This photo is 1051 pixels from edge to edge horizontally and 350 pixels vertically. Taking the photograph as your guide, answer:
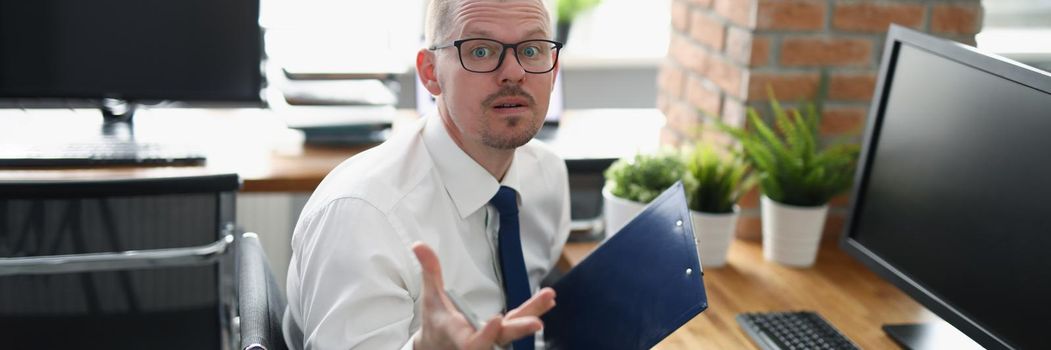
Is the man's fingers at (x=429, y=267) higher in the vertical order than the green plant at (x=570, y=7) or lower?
lower

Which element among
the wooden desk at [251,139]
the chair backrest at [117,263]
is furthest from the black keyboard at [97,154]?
the chair backrest at [117,263]

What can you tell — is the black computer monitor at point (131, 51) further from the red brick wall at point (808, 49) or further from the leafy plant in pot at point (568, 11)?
the leafy plant in pot at point (568, 11)

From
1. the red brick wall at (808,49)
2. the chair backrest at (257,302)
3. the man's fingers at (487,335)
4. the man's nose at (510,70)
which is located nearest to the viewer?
the man's fingers at (487,335)

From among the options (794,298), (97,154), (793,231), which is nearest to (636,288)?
(794,298)

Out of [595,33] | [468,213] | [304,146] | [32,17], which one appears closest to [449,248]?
[468,213]

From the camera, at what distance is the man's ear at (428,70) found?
1438mm

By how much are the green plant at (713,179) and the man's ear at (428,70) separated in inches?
20.8

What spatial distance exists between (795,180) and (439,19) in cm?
74

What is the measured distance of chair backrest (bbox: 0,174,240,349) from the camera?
1584 mm

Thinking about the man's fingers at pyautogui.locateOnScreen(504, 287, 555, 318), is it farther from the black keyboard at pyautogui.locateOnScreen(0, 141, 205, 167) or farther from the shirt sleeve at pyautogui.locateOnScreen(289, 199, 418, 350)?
the black keyboard at pyautogui.locateOnScreen(0, 141, 205, 167)

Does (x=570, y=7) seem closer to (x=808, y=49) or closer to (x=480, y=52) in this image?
(x=808, y=49)

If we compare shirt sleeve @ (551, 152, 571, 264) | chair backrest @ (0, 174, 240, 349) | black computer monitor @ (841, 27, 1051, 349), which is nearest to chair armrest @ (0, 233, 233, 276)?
chair backrest @ (0, 174, 240, 349)

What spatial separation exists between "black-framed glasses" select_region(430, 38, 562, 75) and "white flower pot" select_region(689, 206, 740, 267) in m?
0.52

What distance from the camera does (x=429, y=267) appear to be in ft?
3.54
